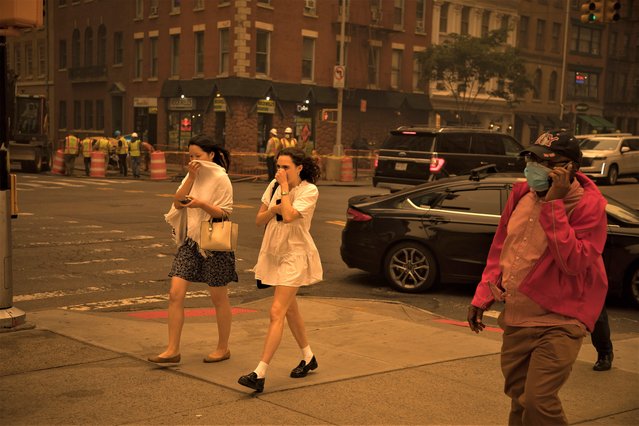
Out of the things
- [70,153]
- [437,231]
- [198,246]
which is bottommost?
[70,153]

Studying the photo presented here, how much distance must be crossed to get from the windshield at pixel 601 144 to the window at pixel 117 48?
29.3 m

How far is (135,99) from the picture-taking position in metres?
50.0

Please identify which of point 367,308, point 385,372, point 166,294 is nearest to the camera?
point 385,372

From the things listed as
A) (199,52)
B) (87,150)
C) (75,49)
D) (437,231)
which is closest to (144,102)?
(199,52)

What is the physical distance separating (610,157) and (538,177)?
2968 cm

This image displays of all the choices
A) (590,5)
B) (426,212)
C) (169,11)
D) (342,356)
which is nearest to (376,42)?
(169,11)

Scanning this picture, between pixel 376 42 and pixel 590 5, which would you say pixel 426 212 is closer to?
pixel 590 5

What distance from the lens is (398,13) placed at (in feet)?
163

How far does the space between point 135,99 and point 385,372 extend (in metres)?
45.1

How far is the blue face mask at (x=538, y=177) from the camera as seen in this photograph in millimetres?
4297

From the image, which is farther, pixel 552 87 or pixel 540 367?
pixel 552 87

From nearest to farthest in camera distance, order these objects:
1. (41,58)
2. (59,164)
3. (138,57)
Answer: (59,164) < (138,57) < (41,58)

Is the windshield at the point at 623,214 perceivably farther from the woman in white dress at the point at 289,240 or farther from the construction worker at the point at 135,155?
the construction worker at the point at 135,155

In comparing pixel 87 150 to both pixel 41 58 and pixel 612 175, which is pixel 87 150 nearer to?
pixel 612 175
